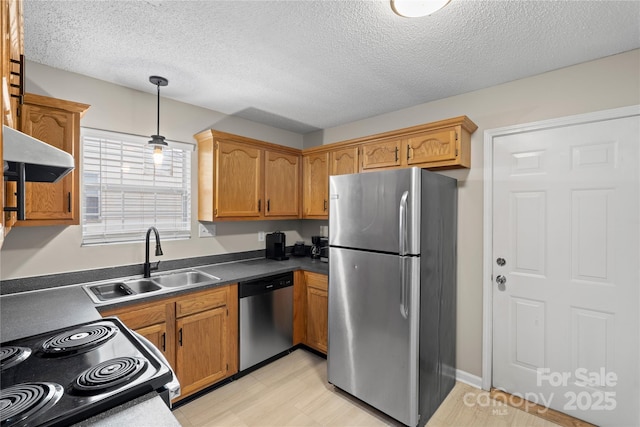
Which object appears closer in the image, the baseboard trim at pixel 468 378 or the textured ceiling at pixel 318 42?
the textured ceiling at pixel 318 42

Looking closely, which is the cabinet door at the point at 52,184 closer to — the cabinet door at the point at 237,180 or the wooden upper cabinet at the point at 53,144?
the wooden upper cabinet at the point at 53,144

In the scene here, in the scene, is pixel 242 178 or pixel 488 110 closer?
pixel 488 110

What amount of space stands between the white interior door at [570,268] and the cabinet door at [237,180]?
2.13 meters

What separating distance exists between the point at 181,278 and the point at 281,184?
4.46 feet

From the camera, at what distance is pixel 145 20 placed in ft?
5.19

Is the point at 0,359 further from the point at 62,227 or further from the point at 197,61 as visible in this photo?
the point at 197,61

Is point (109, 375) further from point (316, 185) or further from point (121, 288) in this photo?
point (316, 185)

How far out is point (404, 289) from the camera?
6.39 feet

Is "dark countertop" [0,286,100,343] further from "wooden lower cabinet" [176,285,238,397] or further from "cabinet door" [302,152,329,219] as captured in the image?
"cabinet door" [302,152,329,219]

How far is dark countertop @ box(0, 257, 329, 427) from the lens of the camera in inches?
33.9

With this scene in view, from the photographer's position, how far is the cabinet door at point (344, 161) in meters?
2.98

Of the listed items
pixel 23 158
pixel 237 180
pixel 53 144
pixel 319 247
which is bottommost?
pixel 319 247

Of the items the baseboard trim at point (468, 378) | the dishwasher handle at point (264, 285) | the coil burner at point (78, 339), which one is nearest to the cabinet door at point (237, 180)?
the dishwasher handle at point (264, 285)

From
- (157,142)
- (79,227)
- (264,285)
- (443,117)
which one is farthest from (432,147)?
(79,227)
